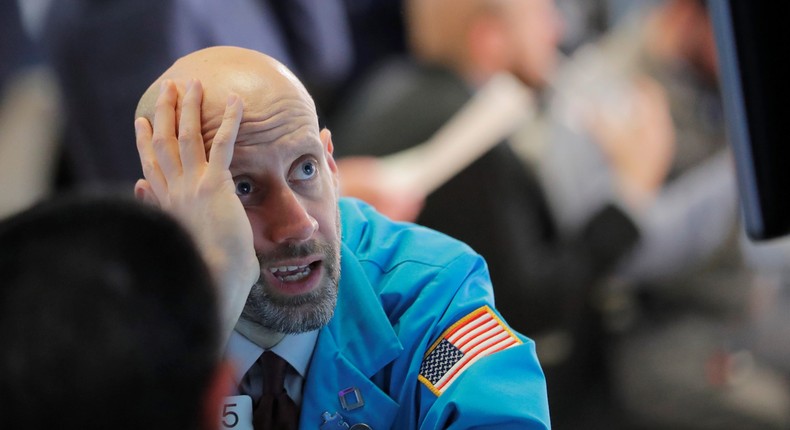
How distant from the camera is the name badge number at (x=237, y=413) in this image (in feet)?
2.58

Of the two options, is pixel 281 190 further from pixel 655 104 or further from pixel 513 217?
pixel 655 104

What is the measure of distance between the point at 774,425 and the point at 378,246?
192 cm

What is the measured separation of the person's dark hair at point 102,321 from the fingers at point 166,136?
0.40 ft

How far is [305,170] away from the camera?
2.72 ft

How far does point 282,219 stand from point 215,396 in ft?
0.56

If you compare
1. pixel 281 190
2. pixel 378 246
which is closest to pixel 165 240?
pixel 281 190

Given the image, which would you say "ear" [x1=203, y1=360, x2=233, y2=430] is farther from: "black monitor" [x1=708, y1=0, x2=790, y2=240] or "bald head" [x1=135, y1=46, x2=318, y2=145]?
"black monitor" [x1=708, y1=0, x2=790, y2=240]

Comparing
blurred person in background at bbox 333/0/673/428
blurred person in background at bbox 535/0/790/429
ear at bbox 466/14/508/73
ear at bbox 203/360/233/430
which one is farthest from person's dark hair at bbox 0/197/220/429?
blurred person in background at bbox 535/0/790/429

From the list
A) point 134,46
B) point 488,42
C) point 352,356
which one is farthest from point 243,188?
point 488,42

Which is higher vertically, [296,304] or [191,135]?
[191,135]

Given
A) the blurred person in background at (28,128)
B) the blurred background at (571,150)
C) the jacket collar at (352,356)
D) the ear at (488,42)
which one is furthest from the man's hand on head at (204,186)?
the blurred person in background at (28,128)

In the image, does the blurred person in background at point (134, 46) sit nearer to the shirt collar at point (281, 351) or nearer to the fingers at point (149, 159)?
the fingers at point (149, 159)

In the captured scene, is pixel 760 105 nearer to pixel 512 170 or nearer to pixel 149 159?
pixel 149 159

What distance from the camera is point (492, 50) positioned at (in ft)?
7.30
